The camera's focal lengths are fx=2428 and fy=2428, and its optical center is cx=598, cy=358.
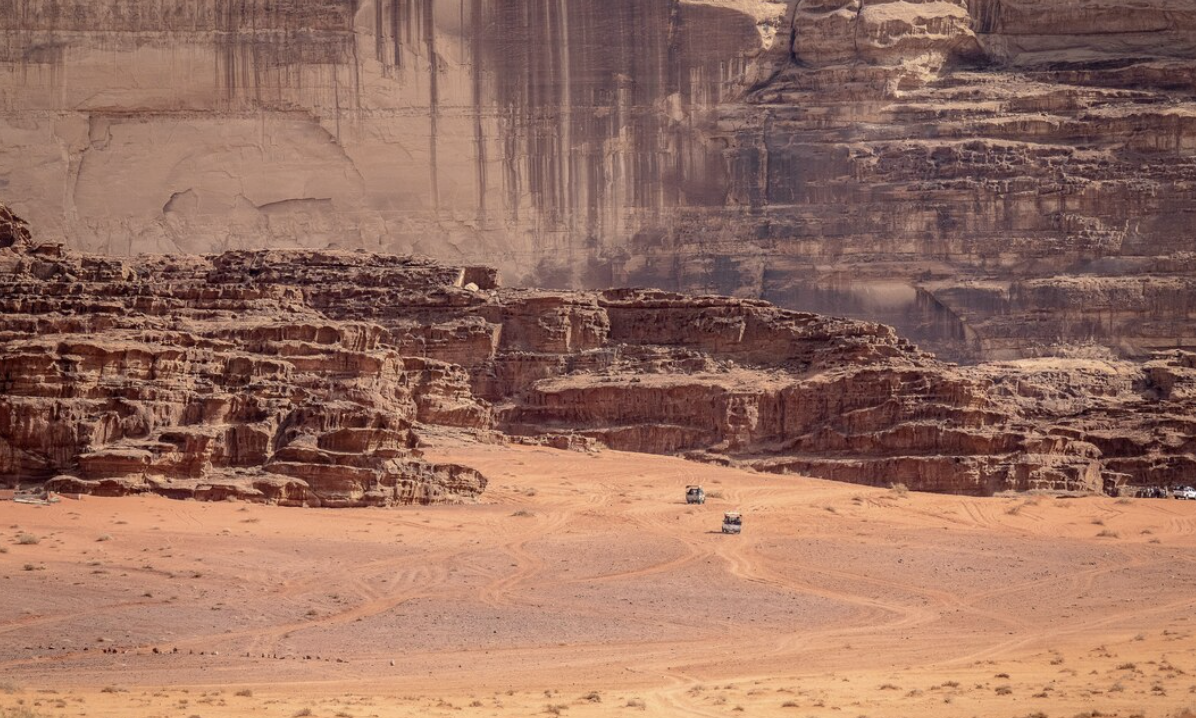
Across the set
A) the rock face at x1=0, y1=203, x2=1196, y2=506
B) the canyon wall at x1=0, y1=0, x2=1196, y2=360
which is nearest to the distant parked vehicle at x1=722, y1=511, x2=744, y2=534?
the rock face at x1=0, y1=203, x2=1196, y2=506

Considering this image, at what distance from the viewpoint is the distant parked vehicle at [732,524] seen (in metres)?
47.2

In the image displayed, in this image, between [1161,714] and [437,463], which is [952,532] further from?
[1161,714]

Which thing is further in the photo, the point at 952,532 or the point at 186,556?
the point at 952,532

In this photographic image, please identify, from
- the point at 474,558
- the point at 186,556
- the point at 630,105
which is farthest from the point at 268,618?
the point at 630,105

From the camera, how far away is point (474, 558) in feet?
137

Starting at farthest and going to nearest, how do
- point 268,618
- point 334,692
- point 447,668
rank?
point 268,618 → point 447,668 → point 334,692

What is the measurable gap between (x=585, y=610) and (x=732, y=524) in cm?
987

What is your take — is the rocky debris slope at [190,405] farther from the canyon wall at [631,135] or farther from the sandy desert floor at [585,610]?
the canyon wall at [631,135]

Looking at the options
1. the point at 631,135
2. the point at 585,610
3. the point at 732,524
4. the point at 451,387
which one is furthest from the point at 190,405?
the point at 631,135

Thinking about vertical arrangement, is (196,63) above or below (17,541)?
above

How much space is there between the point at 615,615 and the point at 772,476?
20279 mm

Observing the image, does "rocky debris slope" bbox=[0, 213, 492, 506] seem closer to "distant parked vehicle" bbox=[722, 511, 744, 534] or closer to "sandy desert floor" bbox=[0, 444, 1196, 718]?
"sandy desert floor" bbox=[0, 444, 1196, 718]

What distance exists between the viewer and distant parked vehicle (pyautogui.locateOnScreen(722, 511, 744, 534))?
47.2m

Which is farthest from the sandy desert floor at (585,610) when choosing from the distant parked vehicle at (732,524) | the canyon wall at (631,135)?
the canyon wall at (631,135)
